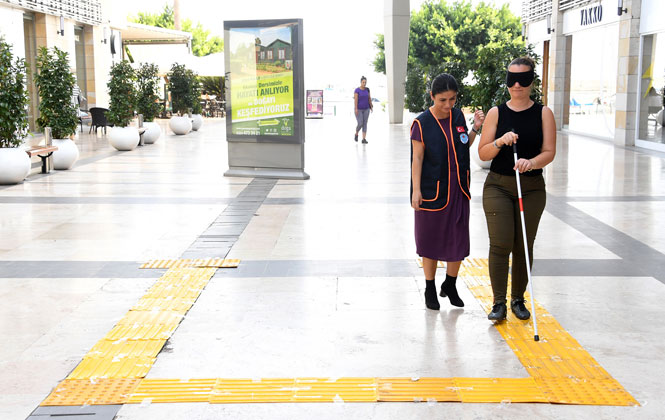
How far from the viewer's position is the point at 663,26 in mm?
16672

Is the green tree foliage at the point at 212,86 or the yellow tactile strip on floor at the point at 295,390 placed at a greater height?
the green tree foliage at the point at 212,86

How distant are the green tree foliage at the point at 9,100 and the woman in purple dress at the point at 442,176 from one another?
8.49 meters

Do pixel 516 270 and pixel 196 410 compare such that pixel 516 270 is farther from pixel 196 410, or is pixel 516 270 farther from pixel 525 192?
pixel 196 410

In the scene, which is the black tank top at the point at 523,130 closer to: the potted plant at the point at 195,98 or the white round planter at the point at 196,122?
the potted plant at the point at 195,98

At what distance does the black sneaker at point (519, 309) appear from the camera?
5016 mm

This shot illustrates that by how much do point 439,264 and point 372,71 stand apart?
46.1m

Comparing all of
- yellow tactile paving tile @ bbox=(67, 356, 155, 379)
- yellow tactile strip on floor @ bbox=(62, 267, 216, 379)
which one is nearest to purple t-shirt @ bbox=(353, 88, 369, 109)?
yellow tactile strip on floor @ bbox=(62, 267, 216, 379)

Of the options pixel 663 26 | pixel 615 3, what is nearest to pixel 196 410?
pixel 663 26

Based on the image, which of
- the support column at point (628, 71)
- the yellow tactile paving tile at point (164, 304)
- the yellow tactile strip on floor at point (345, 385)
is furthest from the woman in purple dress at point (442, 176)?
the support column at point (628, 71)

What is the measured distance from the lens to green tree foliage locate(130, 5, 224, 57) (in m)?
67.8

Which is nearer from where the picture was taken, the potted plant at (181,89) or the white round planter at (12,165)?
the white round planter at (12,165)

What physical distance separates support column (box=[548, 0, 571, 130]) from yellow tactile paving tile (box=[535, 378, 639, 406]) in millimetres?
21499

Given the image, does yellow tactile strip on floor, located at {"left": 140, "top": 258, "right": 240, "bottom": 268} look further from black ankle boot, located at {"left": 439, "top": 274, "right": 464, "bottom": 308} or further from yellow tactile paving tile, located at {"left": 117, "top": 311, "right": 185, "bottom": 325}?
black ankle boot, located at {"left": 439, "top": 274, "right": 464, "bottom": 308}

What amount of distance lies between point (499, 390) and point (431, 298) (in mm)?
1427
